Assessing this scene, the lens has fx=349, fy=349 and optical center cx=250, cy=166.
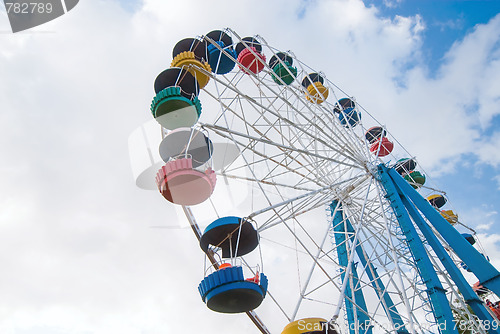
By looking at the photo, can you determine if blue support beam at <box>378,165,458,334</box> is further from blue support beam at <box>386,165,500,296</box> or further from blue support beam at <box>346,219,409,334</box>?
blue support beam at <box>346,219,409,334</box>

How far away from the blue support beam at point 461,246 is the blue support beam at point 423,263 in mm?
277

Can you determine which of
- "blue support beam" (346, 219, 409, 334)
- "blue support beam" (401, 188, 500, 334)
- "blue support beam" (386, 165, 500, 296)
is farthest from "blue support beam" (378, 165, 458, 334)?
"blue support beam" (346, 219, 409, 334)

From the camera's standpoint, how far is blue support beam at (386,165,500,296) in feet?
25.3

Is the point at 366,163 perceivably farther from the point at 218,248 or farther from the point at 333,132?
the point at 218,248

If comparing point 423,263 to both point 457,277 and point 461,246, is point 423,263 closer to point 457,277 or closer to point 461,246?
point 457,277

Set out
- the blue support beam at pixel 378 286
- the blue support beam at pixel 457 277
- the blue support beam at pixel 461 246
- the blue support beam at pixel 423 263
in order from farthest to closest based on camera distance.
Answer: the blue support beam at pixel 378 286 < the blue support beam at pixel 461 246 < the blue support beam at pixel 457 277 < the blue support beam at pixel 423 263

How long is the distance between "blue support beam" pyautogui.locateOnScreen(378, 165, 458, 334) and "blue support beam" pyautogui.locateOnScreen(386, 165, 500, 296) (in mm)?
277

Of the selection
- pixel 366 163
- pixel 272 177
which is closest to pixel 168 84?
pixel 272 177

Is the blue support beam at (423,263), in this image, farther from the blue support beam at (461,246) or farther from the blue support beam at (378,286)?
the blue support beam at (378,286)

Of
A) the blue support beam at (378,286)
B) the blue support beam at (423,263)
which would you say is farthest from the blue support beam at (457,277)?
the blue support beam at (378,286)

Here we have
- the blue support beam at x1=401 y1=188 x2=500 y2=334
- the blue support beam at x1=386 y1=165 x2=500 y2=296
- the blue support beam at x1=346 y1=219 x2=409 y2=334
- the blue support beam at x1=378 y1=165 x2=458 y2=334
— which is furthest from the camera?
the blue support beam at x1=346 y1=219 x2=409 y2=334

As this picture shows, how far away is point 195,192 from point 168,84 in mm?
3344

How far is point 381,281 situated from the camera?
10.4 metres

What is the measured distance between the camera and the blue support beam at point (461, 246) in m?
7.73
